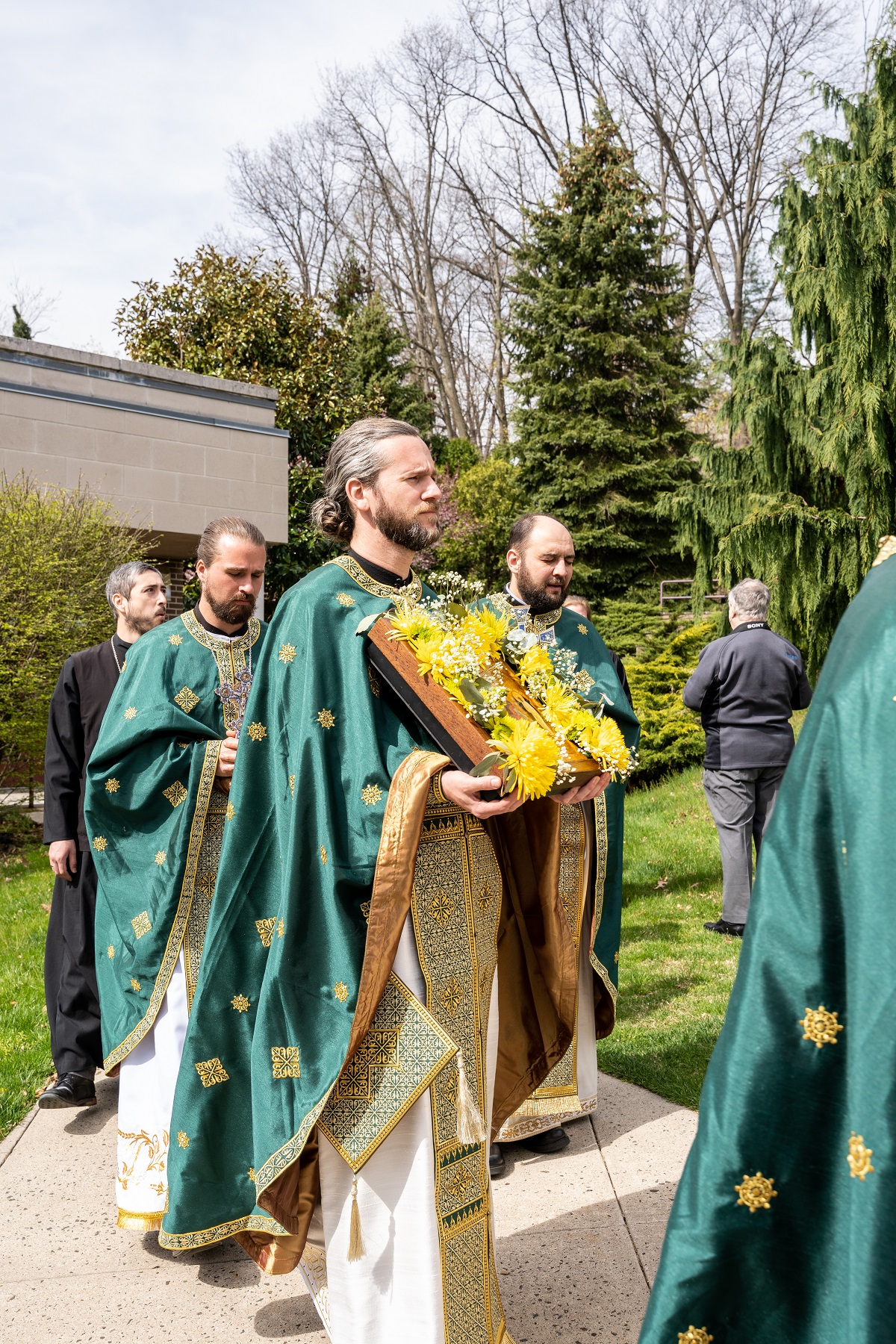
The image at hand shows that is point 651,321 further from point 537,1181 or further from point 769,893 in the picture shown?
point 769,893

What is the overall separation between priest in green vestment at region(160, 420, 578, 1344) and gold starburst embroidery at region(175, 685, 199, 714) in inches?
38.8

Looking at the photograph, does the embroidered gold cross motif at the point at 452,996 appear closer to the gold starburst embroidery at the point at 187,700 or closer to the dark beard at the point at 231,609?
the gold starburst embroidery at the point at 187,700

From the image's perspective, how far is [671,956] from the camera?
23.2 ft

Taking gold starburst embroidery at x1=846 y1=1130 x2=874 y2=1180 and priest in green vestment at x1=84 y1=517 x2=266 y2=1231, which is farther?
priest in green vestment at x1=84 y1=517 x2=266 y2=1231

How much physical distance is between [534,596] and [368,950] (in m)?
2.46

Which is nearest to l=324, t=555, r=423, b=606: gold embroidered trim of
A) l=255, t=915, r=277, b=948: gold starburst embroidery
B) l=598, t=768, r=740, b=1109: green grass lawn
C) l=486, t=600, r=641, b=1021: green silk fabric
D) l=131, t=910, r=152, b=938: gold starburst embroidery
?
l=255, t=915, r=277, b=948: gold starburst embroidery

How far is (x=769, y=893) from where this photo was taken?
4.18ft

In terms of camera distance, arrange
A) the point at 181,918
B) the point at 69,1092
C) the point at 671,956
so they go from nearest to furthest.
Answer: the point at 181,918, the point at 69,1092, the point at 671,956

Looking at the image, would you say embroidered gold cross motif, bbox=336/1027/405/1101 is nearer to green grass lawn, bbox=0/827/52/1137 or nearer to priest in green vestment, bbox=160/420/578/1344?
priest in green vestment, bbox=160/420/578/1344

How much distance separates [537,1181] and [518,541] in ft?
8.52

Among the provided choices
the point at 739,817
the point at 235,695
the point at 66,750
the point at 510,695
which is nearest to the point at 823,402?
the point at 739,817

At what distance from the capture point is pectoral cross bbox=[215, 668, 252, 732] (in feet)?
12.7

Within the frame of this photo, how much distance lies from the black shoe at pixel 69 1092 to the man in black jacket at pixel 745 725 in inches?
180

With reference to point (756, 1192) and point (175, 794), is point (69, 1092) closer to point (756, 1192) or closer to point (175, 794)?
point (175, 794)
